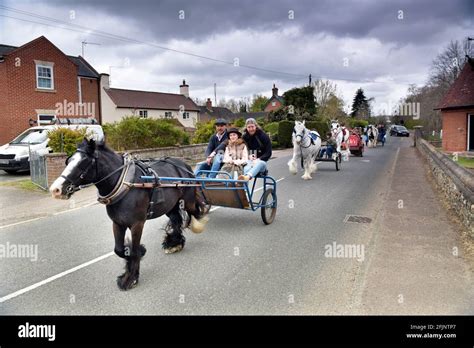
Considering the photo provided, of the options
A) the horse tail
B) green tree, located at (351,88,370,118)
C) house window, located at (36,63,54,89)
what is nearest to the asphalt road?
the horse tail

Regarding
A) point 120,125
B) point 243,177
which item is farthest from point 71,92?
point 243,177

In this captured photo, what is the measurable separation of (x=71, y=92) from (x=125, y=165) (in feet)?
81.8

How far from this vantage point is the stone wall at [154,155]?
11.9 m

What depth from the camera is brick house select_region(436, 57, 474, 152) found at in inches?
875

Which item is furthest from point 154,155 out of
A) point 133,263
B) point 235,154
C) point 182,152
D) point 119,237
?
point 133,263

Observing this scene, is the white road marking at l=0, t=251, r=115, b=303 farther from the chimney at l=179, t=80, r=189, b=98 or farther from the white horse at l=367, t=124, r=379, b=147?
the chimney at l=179, t=80, r=189, b=98

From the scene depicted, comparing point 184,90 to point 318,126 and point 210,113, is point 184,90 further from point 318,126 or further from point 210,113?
point 318,126

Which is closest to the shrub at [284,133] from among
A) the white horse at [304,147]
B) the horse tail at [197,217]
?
the white horse at [304,147]

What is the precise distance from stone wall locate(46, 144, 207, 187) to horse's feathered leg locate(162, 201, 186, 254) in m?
4.36

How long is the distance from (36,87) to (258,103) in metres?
74.9

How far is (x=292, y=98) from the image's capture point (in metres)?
42.2

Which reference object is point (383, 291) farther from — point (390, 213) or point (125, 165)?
point (390, 213)

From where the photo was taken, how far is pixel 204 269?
17.8 feet

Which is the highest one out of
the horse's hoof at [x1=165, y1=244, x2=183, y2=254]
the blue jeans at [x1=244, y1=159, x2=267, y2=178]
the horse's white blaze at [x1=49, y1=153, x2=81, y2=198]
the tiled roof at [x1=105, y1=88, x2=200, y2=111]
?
the tiled roof at [x1=105, y1=88, x2=200, y2=111]
